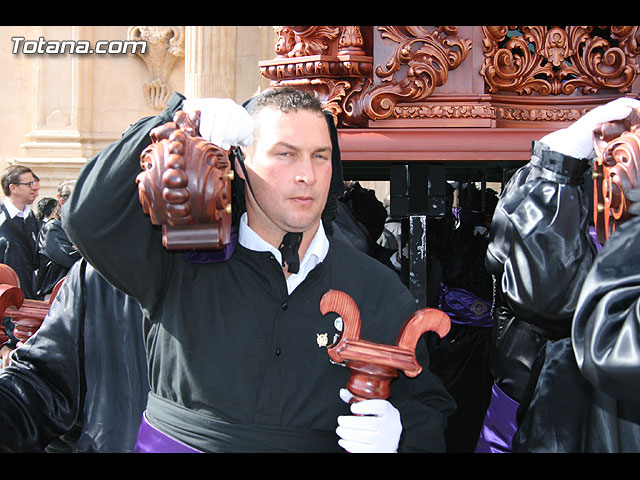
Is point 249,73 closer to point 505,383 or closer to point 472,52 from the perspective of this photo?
point 472,52

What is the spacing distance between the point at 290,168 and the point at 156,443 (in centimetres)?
72

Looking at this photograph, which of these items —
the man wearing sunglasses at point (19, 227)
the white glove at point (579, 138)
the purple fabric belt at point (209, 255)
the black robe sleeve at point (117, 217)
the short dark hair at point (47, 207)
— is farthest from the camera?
the short dark hair at point (47, 207)

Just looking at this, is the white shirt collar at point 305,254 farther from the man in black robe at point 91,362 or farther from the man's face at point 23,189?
the man's face at point 23,189

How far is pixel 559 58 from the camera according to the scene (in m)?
3.02

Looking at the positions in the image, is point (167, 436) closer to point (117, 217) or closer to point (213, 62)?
point (117, 217)

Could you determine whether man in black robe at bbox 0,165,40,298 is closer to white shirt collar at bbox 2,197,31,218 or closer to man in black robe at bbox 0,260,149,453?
white shirt collar at bbox 2,197,31,218

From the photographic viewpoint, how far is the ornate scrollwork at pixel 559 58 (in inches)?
117

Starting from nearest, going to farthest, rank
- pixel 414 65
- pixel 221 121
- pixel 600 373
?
pixel 600 373, pixel 221 121, pixel 414 65

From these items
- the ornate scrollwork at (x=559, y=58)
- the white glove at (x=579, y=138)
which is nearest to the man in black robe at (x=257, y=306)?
the white glove at (x=579, y=138)

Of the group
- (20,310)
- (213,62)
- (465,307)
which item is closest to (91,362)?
(20,310)

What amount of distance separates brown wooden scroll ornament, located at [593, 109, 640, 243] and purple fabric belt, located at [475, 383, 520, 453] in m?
0.83

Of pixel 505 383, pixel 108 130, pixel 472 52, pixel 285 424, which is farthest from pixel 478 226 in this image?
pixel 108 130
